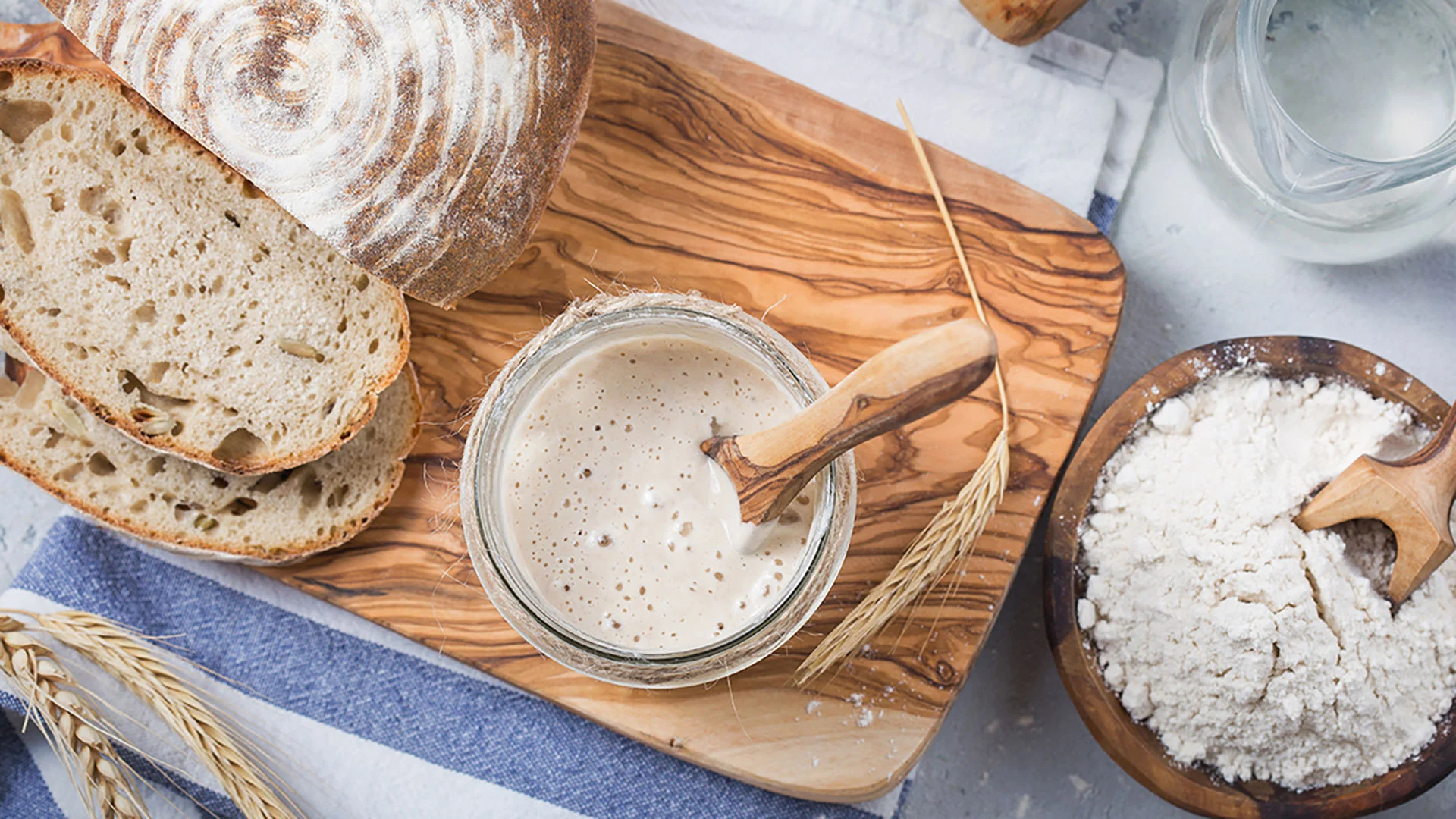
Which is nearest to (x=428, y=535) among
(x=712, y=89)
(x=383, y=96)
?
(x=383, y=96)

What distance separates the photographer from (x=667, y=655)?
108 centimetres

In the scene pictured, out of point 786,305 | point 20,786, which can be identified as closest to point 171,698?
point 20,786

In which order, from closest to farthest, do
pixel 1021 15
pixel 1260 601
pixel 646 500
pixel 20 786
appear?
pixel 646 500 < pixel 1260 601 < pixel 1021 15 < pixel 20 786

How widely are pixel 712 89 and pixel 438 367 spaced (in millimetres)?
533

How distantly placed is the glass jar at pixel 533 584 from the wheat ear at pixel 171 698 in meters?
0.50

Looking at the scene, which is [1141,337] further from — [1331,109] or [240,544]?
[240,544]

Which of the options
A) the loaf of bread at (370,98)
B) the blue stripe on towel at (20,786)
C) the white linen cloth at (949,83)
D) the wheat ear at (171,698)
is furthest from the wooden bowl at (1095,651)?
the blue stripe on towel at (20,786)

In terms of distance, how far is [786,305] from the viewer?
1.38 meters

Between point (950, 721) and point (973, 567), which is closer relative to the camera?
point (973, 567)

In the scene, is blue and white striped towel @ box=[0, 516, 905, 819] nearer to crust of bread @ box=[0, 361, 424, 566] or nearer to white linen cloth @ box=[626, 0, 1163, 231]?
crust of bread @ box=[0, 361, 424, 566]

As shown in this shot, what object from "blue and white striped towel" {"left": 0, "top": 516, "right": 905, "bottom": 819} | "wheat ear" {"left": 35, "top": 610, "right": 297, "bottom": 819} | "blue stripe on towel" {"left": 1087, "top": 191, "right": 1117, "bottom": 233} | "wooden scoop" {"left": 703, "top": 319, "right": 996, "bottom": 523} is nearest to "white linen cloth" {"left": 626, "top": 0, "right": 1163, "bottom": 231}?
"blue stripe on towel" {"left": 1087, "top": 191, "right": 1117, "bottom": 233}

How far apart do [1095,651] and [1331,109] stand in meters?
0.86

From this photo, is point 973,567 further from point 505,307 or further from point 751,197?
point 505,307

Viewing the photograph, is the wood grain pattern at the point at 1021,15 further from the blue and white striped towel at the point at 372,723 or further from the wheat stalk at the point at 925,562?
the blue and white striped towel at the point at 372,723
